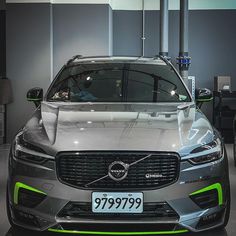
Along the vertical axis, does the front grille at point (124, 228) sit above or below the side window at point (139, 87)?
below

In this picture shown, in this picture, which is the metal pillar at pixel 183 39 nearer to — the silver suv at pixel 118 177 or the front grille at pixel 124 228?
the silver suv at pixel 118 177

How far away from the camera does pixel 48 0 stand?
27.3ft

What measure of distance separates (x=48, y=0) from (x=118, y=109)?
5.47 metres

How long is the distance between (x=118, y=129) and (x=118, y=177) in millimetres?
334

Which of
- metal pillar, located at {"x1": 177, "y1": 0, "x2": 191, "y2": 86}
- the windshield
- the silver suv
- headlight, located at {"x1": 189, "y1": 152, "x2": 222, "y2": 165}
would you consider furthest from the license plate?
metal pillar, located at {"x1": 177, "y1": 0, "x2": 191, "y2": 86}

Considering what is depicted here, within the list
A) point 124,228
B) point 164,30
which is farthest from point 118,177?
point 164,30

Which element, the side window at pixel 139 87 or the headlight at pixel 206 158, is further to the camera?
the side window at pixel 139 87

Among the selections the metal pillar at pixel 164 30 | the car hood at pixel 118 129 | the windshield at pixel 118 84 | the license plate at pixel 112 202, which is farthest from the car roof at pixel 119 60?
the metal pillar at pixel 164 30

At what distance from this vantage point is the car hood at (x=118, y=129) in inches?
108

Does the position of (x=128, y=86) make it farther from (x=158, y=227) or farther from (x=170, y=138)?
(x=158, y=227)

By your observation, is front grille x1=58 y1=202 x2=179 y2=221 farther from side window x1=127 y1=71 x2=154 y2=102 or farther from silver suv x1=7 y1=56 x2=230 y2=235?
side window x1=127 y1=71 x2=154 y2=102

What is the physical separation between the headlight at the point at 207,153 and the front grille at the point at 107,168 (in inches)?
5.2

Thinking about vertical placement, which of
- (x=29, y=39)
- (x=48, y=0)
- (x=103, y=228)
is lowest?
(x=103, y=228)

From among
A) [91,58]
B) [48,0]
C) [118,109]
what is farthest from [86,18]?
[118,109]
